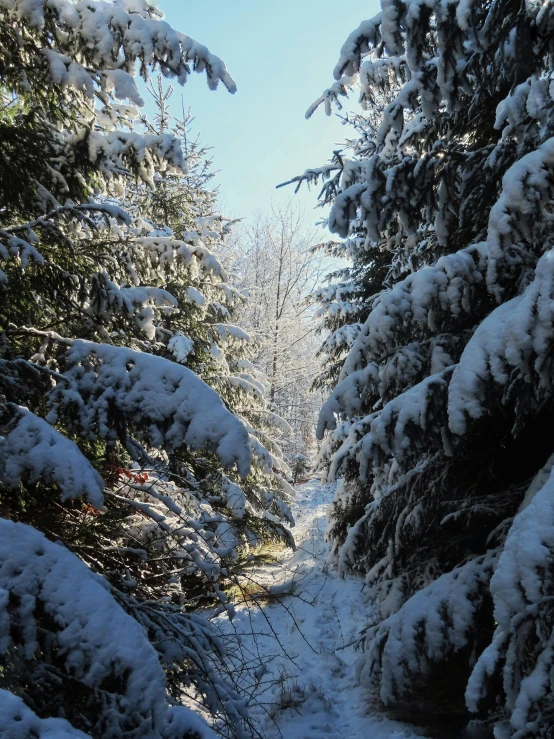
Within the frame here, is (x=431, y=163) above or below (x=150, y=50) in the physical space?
below

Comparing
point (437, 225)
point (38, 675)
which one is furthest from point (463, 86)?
point (38, 675)

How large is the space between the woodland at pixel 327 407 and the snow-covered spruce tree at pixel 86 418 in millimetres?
15

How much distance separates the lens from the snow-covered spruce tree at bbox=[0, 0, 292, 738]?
1724 millimetres

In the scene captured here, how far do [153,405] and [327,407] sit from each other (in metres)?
1.48

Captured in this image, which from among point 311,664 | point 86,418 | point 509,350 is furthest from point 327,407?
point 311,664

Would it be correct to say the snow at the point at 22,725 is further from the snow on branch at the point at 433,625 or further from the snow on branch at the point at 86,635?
the snow on branch at the point at 433,625

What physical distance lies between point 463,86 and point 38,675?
164 inches

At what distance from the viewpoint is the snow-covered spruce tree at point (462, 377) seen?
2.25 m

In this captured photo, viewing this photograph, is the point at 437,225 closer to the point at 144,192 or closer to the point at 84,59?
the point at 84,59

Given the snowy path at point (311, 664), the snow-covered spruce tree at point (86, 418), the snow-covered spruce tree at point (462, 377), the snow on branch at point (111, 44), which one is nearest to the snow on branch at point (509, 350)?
the snow-covered spruce tree at point (462, 377)

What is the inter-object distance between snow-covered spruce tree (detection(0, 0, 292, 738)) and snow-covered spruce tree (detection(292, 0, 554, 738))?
4.17 feet

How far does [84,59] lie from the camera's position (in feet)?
11.5

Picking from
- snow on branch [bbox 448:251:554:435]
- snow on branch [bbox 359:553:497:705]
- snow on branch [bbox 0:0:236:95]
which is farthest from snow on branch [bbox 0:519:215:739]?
snow on branch [bbox 0:0:236:95]

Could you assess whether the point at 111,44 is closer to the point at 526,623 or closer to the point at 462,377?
the point at 462,377
